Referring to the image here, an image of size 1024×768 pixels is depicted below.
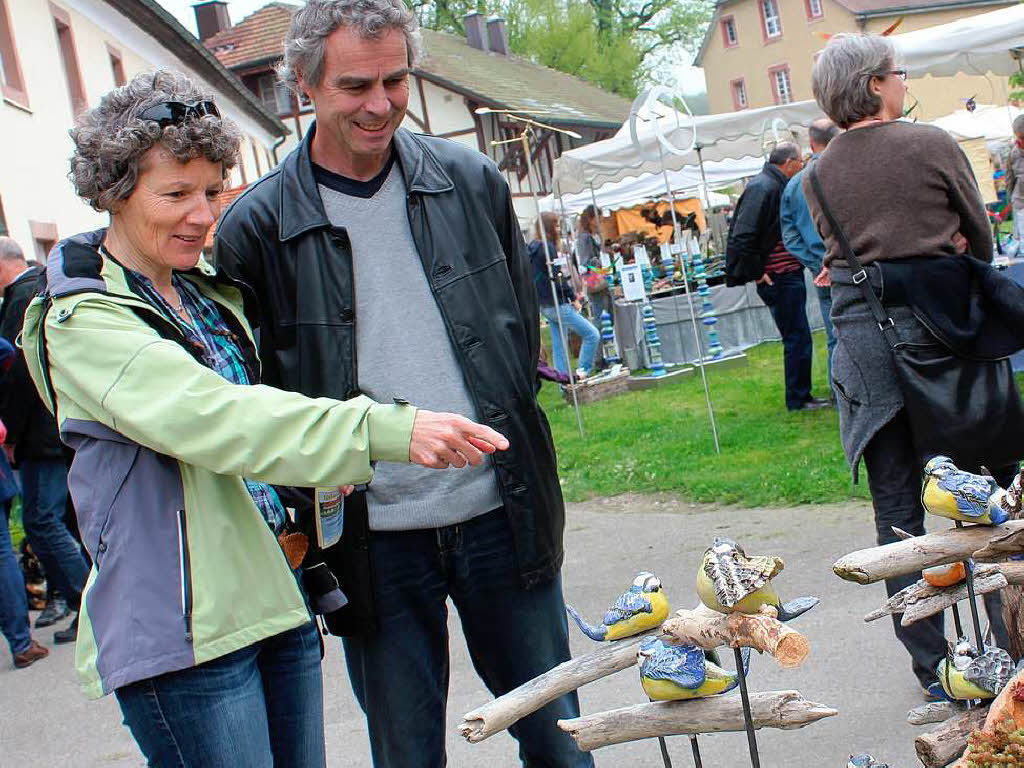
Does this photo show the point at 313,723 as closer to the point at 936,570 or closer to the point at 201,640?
the point at 201,640

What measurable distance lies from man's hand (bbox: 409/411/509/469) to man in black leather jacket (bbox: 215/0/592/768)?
0.68 m

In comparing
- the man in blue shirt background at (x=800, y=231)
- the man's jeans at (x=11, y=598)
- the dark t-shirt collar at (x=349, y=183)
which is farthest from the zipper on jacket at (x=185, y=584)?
the man in blue shirt background at (x=800, y=231)

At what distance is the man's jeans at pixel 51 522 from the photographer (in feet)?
20.8

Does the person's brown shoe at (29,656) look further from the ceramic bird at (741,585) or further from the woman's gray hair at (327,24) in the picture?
the ceramic bird at (741,585)

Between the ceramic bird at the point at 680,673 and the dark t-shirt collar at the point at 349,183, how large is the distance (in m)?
1.12

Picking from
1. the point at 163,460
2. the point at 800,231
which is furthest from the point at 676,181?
the point at 163,460

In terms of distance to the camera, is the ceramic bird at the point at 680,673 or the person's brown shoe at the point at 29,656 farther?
the person's brown shoe at the point at 29,656

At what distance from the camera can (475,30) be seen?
46250 millimetres

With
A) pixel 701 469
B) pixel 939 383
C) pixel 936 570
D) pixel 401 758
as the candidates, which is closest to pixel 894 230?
pixel 939 383

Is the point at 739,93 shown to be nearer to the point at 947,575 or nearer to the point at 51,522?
the point at 51,522

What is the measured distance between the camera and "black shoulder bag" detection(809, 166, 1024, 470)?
3.36 metres

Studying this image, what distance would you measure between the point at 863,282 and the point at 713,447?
5.04 metres

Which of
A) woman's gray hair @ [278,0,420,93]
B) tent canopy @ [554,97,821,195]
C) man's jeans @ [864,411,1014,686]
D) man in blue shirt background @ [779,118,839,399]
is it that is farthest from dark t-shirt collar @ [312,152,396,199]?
tent canopy @ [554,97,821,195]

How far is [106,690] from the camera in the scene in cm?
204
